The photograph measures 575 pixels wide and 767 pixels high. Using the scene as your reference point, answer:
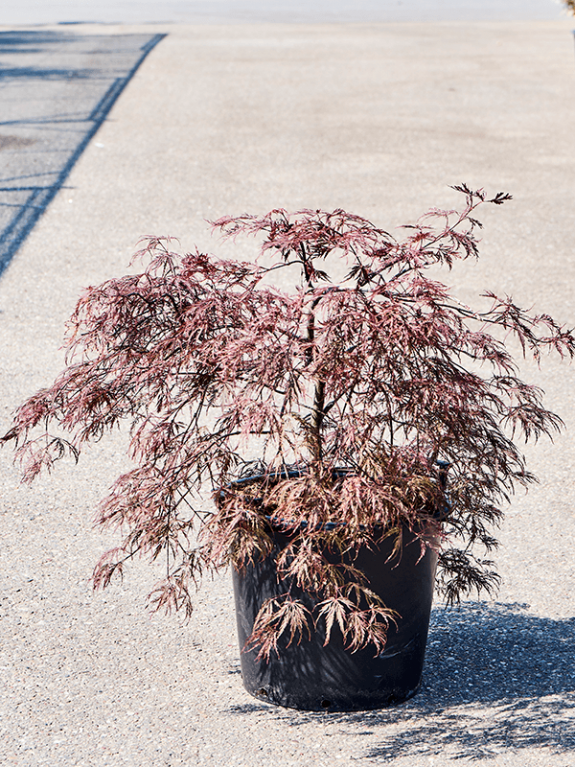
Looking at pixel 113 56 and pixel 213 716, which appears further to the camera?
pixel 113 56

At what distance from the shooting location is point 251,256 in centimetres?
862

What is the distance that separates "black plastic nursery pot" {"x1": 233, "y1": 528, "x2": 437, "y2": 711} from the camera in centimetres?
307

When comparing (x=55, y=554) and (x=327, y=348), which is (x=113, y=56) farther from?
(x=327, y=348)

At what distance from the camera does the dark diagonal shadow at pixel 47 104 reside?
1020cm

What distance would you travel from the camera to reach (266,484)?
3.07 meters

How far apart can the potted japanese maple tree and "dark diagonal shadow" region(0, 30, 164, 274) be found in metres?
5.80

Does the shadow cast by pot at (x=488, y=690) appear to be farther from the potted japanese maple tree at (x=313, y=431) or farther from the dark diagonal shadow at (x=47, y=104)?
the dark diagonal shadow at (x=47, y=104)

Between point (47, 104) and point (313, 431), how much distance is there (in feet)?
41.7

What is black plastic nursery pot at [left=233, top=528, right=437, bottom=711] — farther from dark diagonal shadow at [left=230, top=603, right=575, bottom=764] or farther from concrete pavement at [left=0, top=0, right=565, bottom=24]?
concrete pavement at [left=0, top=0, right=565, bottom=24]

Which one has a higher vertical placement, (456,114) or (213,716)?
(456,114)

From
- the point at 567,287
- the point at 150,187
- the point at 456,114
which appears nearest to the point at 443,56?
the point at 456,114

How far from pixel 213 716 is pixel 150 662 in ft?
1.38

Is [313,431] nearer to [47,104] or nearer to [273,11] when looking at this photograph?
[47,104]

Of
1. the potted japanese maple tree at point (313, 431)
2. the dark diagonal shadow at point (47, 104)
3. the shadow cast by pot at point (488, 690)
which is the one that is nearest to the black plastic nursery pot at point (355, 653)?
the potted japanese maple tree at point (313, 431)
